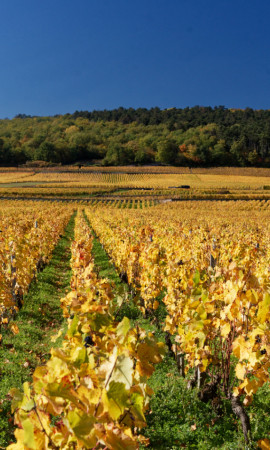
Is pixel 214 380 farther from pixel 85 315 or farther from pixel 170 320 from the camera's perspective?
pixel 85 315

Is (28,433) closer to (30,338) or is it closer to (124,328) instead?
(124,328)

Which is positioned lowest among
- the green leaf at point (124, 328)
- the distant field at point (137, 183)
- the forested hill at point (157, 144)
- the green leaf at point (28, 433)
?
the green leaf at point (28, 433)

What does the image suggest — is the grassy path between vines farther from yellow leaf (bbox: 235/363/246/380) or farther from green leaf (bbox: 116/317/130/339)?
green leaf (bbox: 116/317/130/339)

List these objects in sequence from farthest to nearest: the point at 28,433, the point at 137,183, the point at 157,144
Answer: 1. the point at 157,144
2. the point at 137,183
3. the point at 28,433

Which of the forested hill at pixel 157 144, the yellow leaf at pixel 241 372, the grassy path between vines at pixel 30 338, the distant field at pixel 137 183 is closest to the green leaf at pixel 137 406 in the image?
the yellow leaf at pixel 241 372

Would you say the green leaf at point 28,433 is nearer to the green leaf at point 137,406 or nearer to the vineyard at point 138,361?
the vineyard at point 138,361

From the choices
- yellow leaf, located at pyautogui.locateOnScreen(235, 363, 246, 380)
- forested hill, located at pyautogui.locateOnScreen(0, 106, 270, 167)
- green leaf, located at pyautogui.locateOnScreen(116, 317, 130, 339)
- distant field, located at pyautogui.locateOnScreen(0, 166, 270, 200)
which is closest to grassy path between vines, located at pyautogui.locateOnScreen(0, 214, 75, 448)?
yellow leaf, located at pyautogui.locateOnScreen(235, 363, 246, 380)

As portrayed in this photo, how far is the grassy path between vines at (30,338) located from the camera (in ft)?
13.9

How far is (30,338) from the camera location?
5.83 metres

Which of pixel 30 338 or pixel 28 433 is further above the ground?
pixel 28 433

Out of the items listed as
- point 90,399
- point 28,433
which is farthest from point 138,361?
point 28,433

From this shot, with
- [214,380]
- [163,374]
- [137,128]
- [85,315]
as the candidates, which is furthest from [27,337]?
[137,128]

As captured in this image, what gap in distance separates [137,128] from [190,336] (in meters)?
148

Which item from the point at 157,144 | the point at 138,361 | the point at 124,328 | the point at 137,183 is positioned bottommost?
the point at 138,361
